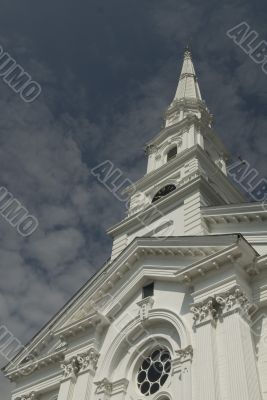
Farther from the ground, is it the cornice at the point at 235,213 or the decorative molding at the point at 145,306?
the cornice at the point at 235,213

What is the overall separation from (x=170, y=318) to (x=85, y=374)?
17.1 feet

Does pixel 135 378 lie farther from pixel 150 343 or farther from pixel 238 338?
pixel 238 338

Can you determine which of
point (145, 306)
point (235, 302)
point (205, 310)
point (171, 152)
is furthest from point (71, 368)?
point (171, 152)

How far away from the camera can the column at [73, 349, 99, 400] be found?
73.4 ft

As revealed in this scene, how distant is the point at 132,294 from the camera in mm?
24625

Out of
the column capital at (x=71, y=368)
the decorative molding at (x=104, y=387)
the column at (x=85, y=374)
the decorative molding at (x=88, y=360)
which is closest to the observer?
the decorative molding at (x=104, y=387)

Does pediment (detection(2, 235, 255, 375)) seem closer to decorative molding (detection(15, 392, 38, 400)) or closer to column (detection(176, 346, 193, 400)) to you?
decorative molding (detection(15, 392, 38, 400))

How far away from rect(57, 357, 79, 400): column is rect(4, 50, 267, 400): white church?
0.16ft

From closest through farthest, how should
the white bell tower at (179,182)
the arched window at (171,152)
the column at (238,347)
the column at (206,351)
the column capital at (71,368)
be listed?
1. the column at (238,347)
2. the column at (206,351)
3. the column capital at (71,368)
4. the white bell tower at (179,182)
5. the arched window at (171,152)

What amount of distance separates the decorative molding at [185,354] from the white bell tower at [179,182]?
706 centimetres

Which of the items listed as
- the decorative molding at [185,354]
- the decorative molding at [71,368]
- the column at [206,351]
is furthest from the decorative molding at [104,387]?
the column at [206,351]

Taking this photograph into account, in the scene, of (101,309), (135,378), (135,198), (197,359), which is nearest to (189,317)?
(197,359)

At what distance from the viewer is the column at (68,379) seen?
22.9 metres

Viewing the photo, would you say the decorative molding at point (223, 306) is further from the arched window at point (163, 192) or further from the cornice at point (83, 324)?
the arched window at point (163, 192)
